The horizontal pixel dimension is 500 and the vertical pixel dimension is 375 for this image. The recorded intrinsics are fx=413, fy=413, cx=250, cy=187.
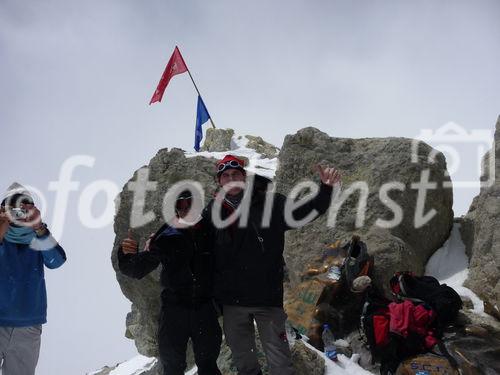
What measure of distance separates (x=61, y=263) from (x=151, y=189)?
8171mm

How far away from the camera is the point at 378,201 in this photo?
34.3 ft

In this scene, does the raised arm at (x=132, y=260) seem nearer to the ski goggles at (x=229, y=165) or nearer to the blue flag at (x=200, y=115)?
the ski goggles at (x=229, y=165)

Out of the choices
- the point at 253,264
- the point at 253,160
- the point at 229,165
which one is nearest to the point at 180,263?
the point at 253,264

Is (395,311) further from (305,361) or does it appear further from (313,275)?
(313,275)

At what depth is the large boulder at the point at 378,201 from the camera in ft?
32.5

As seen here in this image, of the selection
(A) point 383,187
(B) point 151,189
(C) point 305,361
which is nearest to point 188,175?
(B) point 151,189

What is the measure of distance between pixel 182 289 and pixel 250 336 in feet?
3.12

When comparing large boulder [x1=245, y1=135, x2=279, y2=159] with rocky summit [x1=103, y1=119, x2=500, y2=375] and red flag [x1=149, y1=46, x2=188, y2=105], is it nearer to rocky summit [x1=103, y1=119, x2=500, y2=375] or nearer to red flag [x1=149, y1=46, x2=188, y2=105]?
red flag [x1=149, y1=46, x2=188, y2=105]

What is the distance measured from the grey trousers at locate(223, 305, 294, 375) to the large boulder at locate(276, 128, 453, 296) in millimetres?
5044

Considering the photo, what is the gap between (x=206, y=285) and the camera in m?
4.67

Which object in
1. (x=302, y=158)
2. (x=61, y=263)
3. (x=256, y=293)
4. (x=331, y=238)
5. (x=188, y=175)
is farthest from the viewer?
(x=188, y=175)

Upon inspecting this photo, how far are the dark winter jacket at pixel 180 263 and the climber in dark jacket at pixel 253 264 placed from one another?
15cm

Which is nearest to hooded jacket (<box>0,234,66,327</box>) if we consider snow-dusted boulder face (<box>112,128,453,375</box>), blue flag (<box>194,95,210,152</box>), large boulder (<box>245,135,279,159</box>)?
snow-dusted boulder face (<box>112,128,453,375</box>)

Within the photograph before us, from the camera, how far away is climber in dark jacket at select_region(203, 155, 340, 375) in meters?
4.59
